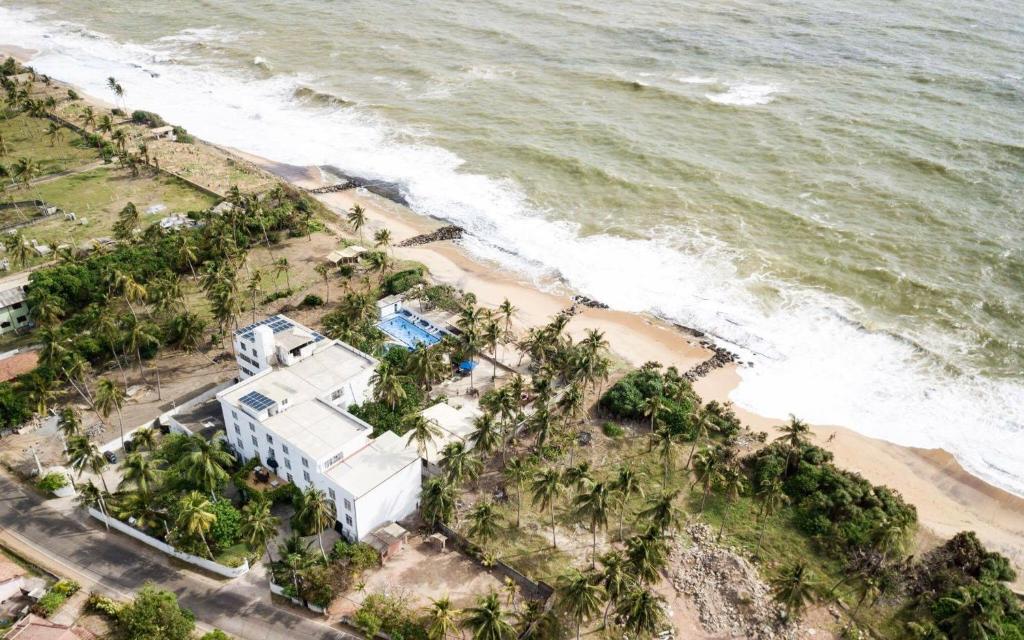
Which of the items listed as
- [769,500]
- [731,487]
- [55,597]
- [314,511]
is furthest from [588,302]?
[55,597]

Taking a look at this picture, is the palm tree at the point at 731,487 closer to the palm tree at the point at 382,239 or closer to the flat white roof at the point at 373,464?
the flat white roof at the point at 373,464

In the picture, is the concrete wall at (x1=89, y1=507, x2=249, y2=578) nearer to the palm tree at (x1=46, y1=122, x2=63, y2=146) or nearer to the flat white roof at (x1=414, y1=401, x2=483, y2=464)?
the flat white roof at (x1=414, y1=401, x2=483, y2=464)

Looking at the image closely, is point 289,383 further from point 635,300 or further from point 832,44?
point 832,44

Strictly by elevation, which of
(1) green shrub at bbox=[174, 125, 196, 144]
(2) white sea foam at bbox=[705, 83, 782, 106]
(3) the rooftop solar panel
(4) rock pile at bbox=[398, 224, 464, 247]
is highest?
(2) white sea foam at bbox=[705, 83, 782, 106]

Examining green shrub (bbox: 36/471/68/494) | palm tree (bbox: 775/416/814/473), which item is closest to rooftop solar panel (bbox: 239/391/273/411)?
green shrub (bbox: 36/471/68/494)

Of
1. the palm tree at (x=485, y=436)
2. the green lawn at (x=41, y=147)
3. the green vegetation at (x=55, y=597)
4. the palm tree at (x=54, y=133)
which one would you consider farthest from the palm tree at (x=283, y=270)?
the palm tree at (x=54, y=133)

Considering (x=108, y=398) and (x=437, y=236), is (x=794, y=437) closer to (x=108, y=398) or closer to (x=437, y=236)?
(x=108, y=398)

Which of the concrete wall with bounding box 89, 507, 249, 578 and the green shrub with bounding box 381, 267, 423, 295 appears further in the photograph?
the green shrub with bounding box 381, 267, 423, 295
